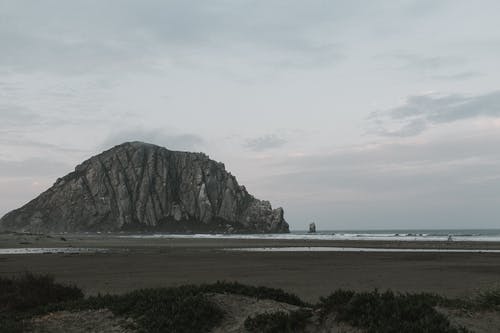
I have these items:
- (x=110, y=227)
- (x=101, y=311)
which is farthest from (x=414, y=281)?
(x=110, y=227)

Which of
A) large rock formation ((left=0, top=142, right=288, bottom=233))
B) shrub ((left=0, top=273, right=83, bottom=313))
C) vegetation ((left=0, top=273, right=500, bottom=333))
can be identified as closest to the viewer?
vegetation ((left=0, top=273, right=500, bottom=333))

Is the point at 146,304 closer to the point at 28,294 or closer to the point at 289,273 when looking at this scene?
the point at 28,294

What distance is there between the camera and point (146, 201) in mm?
187000

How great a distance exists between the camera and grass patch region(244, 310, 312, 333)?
1000 centimetres

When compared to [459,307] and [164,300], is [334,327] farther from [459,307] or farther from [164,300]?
[164,300]

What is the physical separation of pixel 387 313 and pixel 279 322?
2.09m

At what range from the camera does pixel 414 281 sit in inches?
1014

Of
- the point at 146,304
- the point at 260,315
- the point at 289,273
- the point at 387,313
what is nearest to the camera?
the point at 387,313

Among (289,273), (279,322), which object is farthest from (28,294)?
(289,273)

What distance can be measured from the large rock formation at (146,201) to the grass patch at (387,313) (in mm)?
164469

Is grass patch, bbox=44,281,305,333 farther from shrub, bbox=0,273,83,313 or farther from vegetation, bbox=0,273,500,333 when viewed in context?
shrub, bbox=0,273,83,313

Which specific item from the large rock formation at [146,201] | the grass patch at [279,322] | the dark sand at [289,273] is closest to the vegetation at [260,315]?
the grass patch at [279,322]

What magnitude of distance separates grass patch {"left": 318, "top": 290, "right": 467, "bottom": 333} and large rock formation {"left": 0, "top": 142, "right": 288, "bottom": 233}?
6475 inches

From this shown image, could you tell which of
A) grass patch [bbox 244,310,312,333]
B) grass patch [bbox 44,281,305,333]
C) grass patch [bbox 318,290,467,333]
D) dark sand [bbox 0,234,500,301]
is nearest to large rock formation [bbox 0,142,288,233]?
dark sand [bbox 0,234,500,301]
